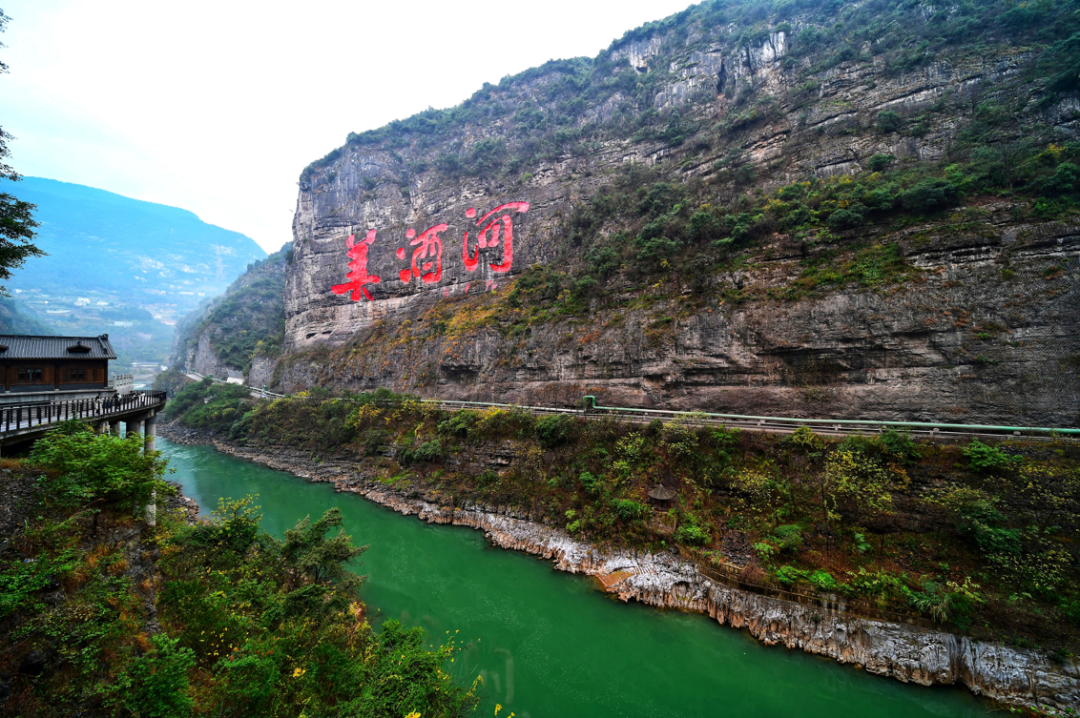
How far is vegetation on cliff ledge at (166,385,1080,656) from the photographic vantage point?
7.70 meters

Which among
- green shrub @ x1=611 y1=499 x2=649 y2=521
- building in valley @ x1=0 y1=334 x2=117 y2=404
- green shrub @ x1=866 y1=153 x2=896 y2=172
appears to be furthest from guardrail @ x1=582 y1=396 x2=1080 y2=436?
building in valley @ x1=0 y1=334 x2=117 y2=404

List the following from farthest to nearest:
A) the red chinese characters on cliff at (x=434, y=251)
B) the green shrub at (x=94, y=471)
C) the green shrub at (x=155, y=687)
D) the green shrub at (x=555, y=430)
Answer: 1. the red chinese characters on cliff at (x=434, y=251)
2. the green shrub at (x=555, y=430)
3. the green shrub at (x=94, y=471)
4. the green shrub at (x=155, y=687)

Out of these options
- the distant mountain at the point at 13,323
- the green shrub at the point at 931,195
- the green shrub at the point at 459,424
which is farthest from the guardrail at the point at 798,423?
the distant mountain at the point at 13,323

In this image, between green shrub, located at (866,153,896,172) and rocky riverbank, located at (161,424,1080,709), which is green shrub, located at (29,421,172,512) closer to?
rocky riverbank, located at (161,424,1080,709)

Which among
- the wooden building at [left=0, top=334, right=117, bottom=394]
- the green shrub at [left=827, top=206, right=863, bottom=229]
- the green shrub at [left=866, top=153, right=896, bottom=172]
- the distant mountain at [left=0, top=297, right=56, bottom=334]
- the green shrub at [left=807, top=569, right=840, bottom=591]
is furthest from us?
the distant mountain at [left=0, top=297, right=56, bottom=334]

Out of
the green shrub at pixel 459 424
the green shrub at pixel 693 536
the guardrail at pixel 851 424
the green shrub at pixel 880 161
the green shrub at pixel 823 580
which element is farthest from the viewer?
the green shrub at pixel 459 424

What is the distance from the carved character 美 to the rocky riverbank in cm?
1809

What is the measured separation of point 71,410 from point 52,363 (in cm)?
646

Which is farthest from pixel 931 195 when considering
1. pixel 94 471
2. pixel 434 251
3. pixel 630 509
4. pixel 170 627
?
pixel 434 251

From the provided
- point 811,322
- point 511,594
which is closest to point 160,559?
point 511,594

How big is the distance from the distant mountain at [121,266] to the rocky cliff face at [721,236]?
61591mm

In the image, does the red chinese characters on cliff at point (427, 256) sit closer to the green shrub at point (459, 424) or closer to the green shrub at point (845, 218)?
the green shrub at point (459, 424)

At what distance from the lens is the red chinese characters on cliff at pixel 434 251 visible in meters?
27.3

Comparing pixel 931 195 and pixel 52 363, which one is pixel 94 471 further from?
pixel 931 195
